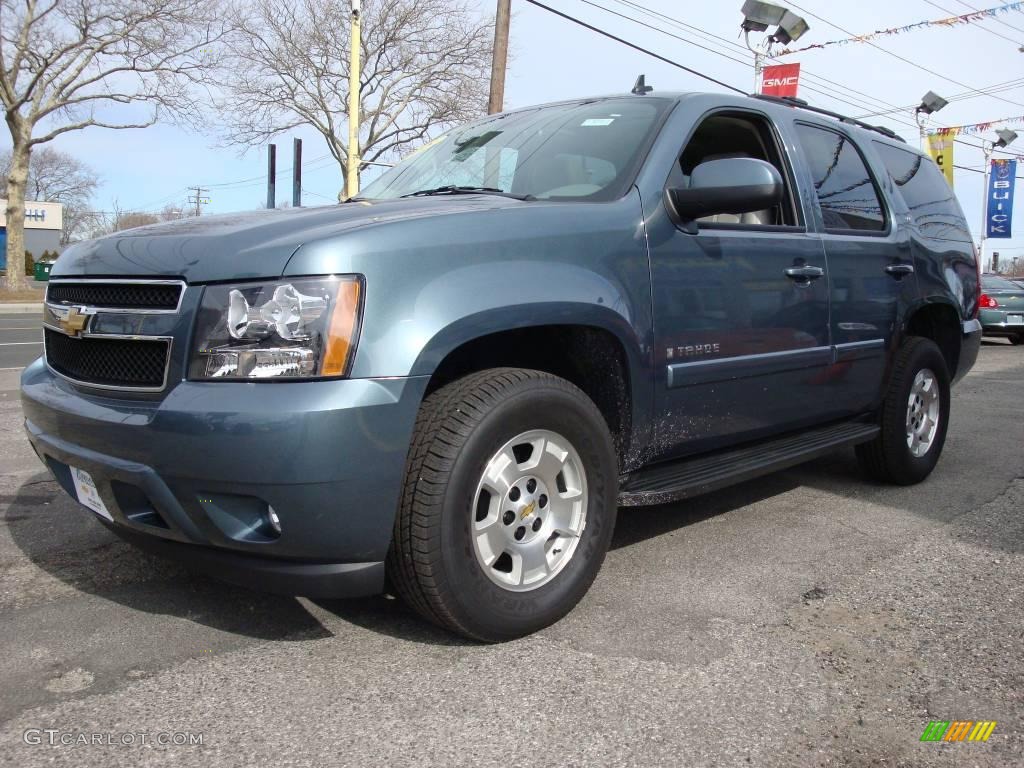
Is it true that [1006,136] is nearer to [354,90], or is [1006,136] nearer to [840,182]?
[354,90]

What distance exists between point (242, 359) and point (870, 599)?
7.48ft

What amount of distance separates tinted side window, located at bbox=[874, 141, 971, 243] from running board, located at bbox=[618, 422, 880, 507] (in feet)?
4.57

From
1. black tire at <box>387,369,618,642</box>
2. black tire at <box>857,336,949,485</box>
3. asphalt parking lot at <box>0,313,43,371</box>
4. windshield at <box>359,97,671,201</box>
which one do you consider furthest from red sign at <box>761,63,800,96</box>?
black tire at <box>387,369,618,642</box>

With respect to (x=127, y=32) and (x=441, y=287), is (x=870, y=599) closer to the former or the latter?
(x=441, y=287)

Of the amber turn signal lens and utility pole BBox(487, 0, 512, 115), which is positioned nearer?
the amber turn signal lens

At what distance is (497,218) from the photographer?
2631 millimetres

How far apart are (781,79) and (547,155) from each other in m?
16.4

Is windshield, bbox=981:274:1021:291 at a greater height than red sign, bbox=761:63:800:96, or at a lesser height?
lesser

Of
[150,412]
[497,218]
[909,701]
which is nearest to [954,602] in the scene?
[909,701]

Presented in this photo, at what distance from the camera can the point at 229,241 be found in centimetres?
240

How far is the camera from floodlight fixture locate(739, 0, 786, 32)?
1636 centimetres

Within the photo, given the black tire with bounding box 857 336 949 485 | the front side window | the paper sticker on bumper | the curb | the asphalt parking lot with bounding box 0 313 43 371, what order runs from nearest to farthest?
1. the paper sticker on bumper
2. the front side window
3. the black tire with bounding box 857 336 949 485
4. the asphalt parking lot with bounding box 0 313 43 371
5. the curb
